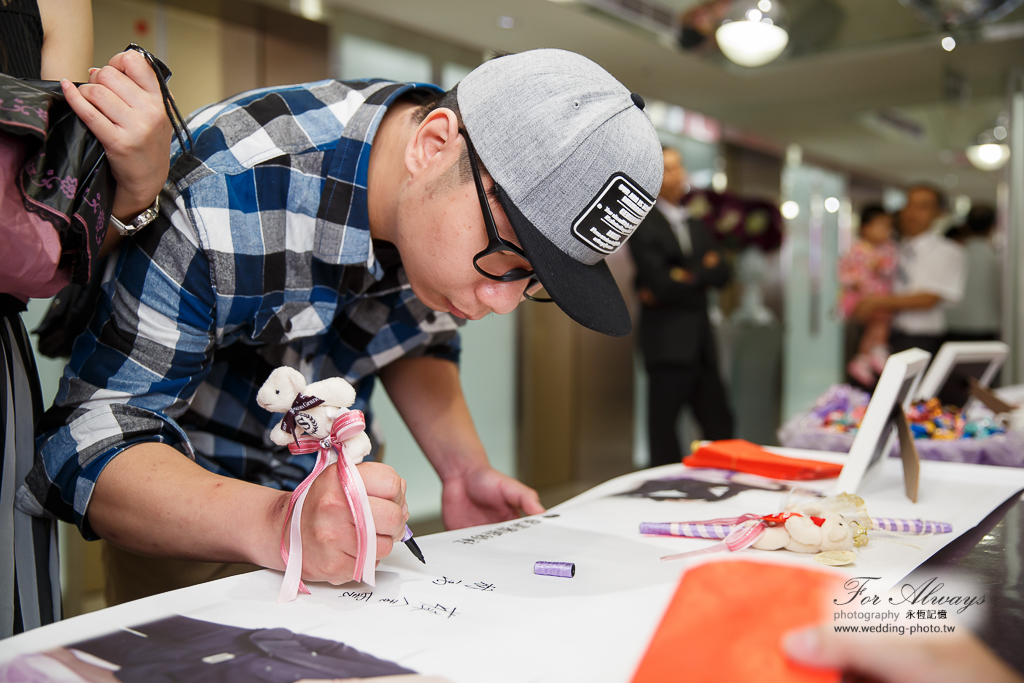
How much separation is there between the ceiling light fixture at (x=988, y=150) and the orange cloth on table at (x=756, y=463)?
4618mm

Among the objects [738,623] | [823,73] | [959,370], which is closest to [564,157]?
[738,623]

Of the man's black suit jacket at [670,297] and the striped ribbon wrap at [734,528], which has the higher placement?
the man's black suit jacket at [670,297]

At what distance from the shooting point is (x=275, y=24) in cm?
304

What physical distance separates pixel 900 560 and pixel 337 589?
1.84 feet

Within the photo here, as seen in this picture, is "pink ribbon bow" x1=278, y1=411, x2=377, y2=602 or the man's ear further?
the man's ear

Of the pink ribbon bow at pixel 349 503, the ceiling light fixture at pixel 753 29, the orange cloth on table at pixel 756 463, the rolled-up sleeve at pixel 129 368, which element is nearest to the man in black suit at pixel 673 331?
the ceiling light fixture at pixel 753 29

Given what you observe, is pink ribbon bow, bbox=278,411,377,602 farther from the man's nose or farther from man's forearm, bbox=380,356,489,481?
man's forearm, bbox=380,356,489,481

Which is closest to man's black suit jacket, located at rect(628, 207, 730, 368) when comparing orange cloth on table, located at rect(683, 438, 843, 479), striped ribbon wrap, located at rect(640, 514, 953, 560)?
orange cloth on table, located at rect(683, 438, 843, 479)

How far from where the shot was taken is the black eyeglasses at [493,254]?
82cm

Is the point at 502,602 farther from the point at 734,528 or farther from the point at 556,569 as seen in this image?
the point at 734,528

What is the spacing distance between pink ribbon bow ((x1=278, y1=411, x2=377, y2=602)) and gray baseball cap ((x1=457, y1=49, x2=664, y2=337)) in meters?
0.26

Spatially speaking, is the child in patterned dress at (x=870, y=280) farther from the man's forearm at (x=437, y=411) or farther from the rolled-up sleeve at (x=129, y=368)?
the rolled-up sleeve at (x=129, y=368)

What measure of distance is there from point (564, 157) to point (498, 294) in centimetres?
17

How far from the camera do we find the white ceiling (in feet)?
12.3
